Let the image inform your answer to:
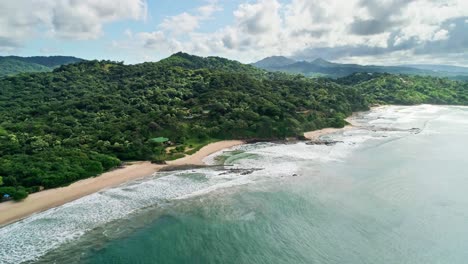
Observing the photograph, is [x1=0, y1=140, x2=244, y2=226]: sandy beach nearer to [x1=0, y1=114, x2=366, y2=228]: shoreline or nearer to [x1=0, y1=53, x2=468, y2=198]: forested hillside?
[x1=0, y1=114, x2=366, y2=228]: shoreline

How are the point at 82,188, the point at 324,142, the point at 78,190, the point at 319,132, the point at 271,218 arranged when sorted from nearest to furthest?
the point at 271,218 → the point at 78,190 → the point at 82,188 → the point at 324,142 → the point at 319,132

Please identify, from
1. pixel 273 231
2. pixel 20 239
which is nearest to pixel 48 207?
pixel 20 239

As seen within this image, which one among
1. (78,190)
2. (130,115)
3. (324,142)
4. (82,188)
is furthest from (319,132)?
(78,190)

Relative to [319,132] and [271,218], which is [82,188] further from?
[319,132]

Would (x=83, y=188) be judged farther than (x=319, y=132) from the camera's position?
No

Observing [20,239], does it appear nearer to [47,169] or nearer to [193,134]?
[47,169]

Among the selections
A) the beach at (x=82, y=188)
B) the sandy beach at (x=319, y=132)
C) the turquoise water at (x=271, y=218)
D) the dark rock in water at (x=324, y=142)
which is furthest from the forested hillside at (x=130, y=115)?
the turquoise water at (x=271, y=218)

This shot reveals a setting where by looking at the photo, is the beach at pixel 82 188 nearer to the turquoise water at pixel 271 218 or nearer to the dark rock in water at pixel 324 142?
the turquoise water at pixel 271 218
